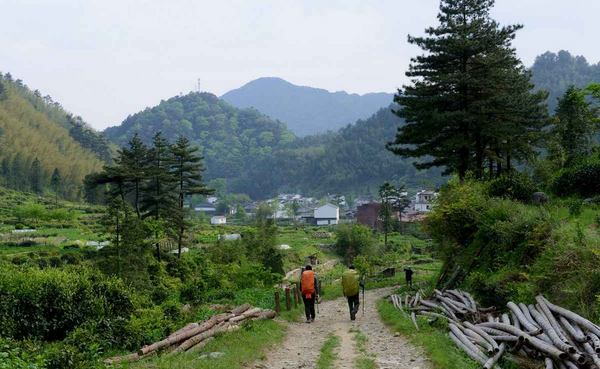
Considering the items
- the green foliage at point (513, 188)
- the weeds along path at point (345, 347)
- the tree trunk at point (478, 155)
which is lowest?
the weeds along path at point (345, 347)

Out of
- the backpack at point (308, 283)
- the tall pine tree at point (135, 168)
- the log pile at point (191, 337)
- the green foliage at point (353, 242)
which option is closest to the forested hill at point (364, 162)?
the green foliage at point (353, 242)

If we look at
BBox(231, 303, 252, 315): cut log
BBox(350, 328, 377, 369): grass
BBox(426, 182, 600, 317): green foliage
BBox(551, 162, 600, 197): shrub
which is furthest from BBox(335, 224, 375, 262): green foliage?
BBox(350, 328, 377, 369): grass

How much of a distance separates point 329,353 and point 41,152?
11948 cm

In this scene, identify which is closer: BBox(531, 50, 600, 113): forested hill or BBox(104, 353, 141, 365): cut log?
BBox(104, 353, 141, 365): cut log

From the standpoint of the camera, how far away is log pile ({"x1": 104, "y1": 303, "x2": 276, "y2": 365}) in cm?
956

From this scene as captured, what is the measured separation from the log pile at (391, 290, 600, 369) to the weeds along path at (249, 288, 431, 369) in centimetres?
111

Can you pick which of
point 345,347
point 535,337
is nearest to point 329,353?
point 345,347

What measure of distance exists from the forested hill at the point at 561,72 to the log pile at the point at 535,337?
522 feet

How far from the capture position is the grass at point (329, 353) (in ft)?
31.5

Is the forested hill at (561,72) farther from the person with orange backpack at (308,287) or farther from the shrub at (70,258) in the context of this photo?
the person with orange backpack at (308,287)

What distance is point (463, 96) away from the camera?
81.3 feet

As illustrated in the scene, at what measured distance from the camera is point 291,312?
1703 centimetres

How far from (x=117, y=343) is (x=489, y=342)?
808cm

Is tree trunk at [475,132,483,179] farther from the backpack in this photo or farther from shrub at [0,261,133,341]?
shrub at [0,261,133,341]
